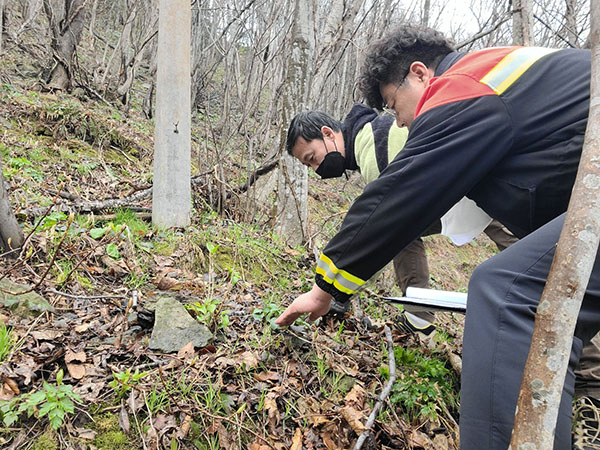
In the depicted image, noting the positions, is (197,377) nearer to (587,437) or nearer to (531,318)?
(531,318)

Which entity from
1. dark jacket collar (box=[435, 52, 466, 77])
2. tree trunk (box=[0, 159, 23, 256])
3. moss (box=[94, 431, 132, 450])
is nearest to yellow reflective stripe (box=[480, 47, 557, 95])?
dark jacket collar (box=[435, 52, 466, 77])

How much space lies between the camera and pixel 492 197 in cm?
156

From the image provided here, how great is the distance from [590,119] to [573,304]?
1.43ft

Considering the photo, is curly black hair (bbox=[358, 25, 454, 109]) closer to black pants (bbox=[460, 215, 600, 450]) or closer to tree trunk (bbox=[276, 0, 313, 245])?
black pants (bbox=[460, 215, 600, 450])

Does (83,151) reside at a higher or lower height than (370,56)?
lower

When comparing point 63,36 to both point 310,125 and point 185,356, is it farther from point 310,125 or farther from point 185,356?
point 185,356

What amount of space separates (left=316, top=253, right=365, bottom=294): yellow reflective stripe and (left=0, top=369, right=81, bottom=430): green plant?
1.13 meters

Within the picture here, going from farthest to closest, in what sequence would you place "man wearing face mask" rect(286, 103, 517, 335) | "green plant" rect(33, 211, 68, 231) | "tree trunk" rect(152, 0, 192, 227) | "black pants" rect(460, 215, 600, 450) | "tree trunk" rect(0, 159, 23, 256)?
"tree trunk" rect(152, 0, 192, 227) < "man wearing face mask" rect(286, 103, 517, 335) < "green plant" rect(33, 211, 68, 231) < "tree trunk" rect(0, 159, 23, 256) < "black pants" rect(460, 215, 600, 450)

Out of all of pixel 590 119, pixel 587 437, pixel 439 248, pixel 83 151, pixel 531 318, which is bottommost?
pixel 439 248

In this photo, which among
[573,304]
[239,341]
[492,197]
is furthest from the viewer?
[239,341]

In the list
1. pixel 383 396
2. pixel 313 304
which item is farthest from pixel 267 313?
pixel 383 396

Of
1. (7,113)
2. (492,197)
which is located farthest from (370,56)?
(7,113)

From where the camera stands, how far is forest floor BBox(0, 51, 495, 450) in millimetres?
1625

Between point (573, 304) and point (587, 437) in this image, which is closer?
point (573, 304)
